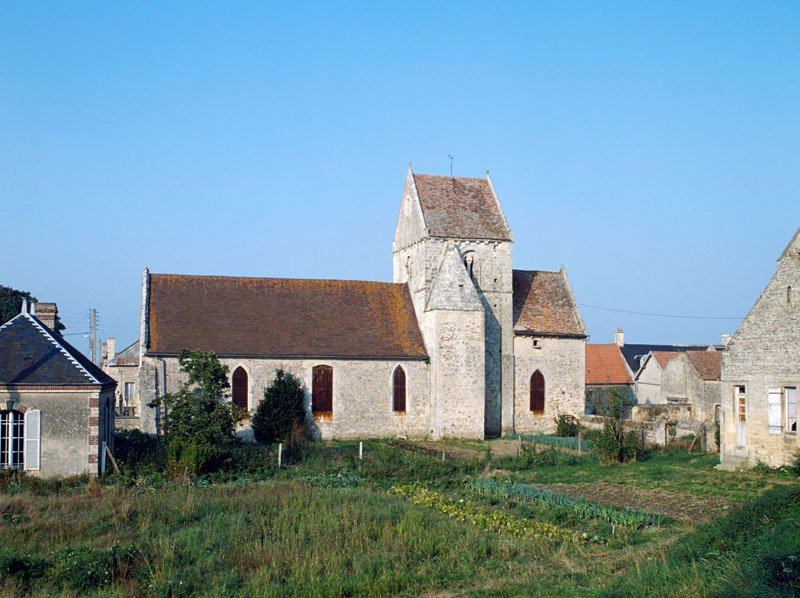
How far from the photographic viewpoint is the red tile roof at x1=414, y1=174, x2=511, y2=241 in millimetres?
35719

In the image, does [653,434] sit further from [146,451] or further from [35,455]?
[35,455]

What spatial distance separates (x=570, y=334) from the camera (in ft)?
121

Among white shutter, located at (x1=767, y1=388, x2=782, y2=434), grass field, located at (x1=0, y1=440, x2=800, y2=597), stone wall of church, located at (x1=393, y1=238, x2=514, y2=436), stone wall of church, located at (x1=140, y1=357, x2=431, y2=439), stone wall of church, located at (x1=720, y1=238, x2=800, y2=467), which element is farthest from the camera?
stone wall of church, located at (x1=393, y1=238, x2=514, y2=436)

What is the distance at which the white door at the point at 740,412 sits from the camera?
23250 mm

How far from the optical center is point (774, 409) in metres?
22.2

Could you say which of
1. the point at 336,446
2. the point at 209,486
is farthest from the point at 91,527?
the point at 336,446

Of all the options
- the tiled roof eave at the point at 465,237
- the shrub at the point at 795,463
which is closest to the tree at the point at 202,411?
the tiled roof eave at the point at 465,237

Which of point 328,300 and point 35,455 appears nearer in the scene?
point 35,455

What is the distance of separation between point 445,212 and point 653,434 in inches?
558

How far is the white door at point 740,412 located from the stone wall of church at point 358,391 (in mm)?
14100

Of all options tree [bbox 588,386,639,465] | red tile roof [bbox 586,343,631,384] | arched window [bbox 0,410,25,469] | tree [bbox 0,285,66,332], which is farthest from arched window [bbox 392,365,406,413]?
tree [bbox 0,285,66,332]

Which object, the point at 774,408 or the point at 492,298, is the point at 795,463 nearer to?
the point at 774,408

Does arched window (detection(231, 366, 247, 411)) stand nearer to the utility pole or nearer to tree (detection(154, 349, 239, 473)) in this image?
tree (detection(154, 349, 239, 473))

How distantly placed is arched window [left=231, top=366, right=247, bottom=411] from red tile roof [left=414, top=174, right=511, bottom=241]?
1075 centimetres
